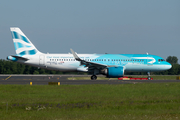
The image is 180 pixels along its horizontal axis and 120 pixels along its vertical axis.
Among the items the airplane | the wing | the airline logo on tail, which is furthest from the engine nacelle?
the airline logo on tail

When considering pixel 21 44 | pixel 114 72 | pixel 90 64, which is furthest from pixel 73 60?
pixel 21 44

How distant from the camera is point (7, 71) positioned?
91.6 meters

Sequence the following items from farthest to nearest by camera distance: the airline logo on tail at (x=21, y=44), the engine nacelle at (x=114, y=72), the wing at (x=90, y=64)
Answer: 1. the airline logo on tail at (x=21, y=44)
2. the wing at (x=90, y=64)
3. the engine nacelle at (x=114, y=72)

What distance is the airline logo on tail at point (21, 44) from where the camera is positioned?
39594mm

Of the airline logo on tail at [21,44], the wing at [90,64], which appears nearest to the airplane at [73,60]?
the airline logo on tail at [21,44]

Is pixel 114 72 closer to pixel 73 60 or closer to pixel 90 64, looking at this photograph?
pixel 90 64

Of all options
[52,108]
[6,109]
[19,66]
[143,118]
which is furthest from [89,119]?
[19,66]

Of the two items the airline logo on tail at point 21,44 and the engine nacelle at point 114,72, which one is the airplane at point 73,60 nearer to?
the airline logo on tail at point 21,44

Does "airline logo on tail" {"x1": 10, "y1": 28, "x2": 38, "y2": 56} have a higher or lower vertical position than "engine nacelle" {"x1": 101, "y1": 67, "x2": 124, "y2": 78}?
higher

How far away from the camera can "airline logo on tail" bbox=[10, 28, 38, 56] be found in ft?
130

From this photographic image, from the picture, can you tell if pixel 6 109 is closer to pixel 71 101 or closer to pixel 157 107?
pixel 71 101

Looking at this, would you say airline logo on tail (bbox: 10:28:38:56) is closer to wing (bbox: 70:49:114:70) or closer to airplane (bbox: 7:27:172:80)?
airplane (bbox: 7:27:172:80)

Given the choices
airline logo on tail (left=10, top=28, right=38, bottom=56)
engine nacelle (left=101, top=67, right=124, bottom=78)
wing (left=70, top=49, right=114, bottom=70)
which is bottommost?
engine nacelle (left=101, top=67, right=124, bottom=78)

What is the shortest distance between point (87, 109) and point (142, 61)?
2763cm
